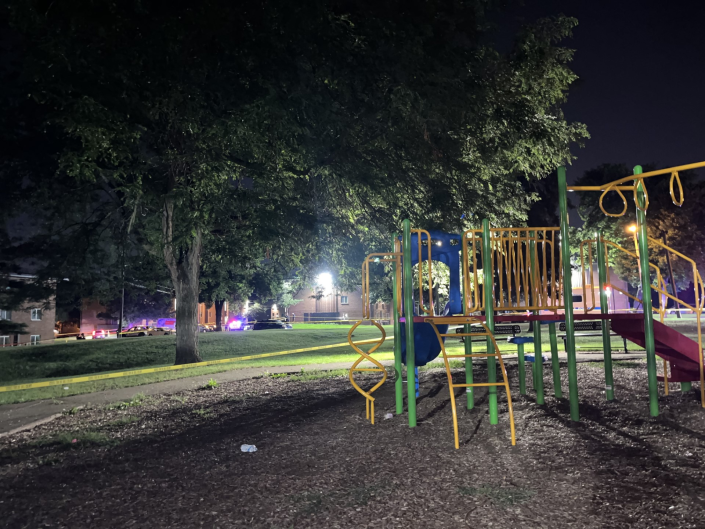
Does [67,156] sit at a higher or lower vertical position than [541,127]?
lower

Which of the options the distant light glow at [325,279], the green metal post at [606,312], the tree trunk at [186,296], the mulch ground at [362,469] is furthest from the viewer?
the distant light glow at [325,279]

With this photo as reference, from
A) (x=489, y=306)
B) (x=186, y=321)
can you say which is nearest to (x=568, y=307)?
(x=489, y=306)

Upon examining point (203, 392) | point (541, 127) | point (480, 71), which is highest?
point (480, 71)

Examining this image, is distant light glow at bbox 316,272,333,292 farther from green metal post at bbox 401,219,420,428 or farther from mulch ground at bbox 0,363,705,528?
green metal post at bbox 401,219,420,428

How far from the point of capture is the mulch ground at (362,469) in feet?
12.6

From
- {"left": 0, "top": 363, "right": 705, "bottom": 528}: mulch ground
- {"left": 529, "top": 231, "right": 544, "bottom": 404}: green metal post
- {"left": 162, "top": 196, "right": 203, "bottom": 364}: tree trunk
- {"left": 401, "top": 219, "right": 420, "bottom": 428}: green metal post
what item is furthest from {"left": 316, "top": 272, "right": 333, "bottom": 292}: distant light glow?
{"left": 401, "top": 219, "right": 420, "bottom": 428}: green metal post

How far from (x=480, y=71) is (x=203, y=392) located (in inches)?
420

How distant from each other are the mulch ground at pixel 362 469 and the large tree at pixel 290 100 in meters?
7.65

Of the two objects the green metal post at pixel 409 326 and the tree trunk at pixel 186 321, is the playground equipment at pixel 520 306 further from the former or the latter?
the tree trunk at pixel 186 321

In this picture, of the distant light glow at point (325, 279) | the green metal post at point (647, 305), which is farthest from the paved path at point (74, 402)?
the distant light glow at point (325, 279)

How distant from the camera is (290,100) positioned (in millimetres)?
13328

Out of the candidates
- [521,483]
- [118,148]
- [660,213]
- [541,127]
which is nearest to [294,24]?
[118,148]

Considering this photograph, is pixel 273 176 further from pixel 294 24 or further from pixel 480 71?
pixel 480 71

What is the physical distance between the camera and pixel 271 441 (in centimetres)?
610
